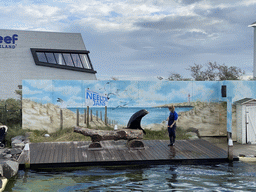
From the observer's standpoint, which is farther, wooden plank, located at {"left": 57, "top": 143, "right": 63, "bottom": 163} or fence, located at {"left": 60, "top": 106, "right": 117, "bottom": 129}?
fence, located at {"left": 60, "top": 106, "right": 117, "bottom": 129}

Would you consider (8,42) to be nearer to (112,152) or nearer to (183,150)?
(112,152)

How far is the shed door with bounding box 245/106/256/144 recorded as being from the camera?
15086 millimetres

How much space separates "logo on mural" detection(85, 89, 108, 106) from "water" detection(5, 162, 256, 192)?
607cm

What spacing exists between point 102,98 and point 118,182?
7692mm

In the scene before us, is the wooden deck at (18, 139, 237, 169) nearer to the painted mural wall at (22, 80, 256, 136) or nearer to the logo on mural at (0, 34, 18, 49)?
the painted mural wall at (22, 80, 256, 136)

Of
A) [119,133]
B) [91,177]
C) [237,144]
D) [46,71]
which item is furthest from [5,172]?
[46,71]

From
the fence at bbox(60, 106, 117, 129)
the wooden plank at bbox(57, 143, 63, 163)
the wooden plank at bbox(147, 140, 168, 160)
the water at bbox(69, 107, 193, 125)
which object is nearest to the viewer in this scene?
the wooden plank at bbox(57, 143, 63, 163)

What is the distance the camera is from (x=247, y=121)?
596 inches

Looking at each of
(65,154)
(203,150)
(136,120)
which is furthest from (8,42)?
(203,150)

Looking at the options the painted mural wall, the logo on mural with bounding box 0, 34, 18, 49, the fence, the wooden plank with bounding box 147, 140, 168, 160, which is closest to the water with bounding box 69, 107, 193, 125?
the painted mural wall

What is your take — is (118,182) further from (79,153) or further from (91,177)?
(79,153)

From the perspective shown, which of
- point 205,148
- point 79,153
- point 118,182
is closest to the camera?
point 118,182

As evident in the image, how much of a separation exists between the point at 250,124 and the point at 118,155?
7576 mm

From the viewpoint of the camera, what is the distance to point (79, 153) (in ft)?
38.2
